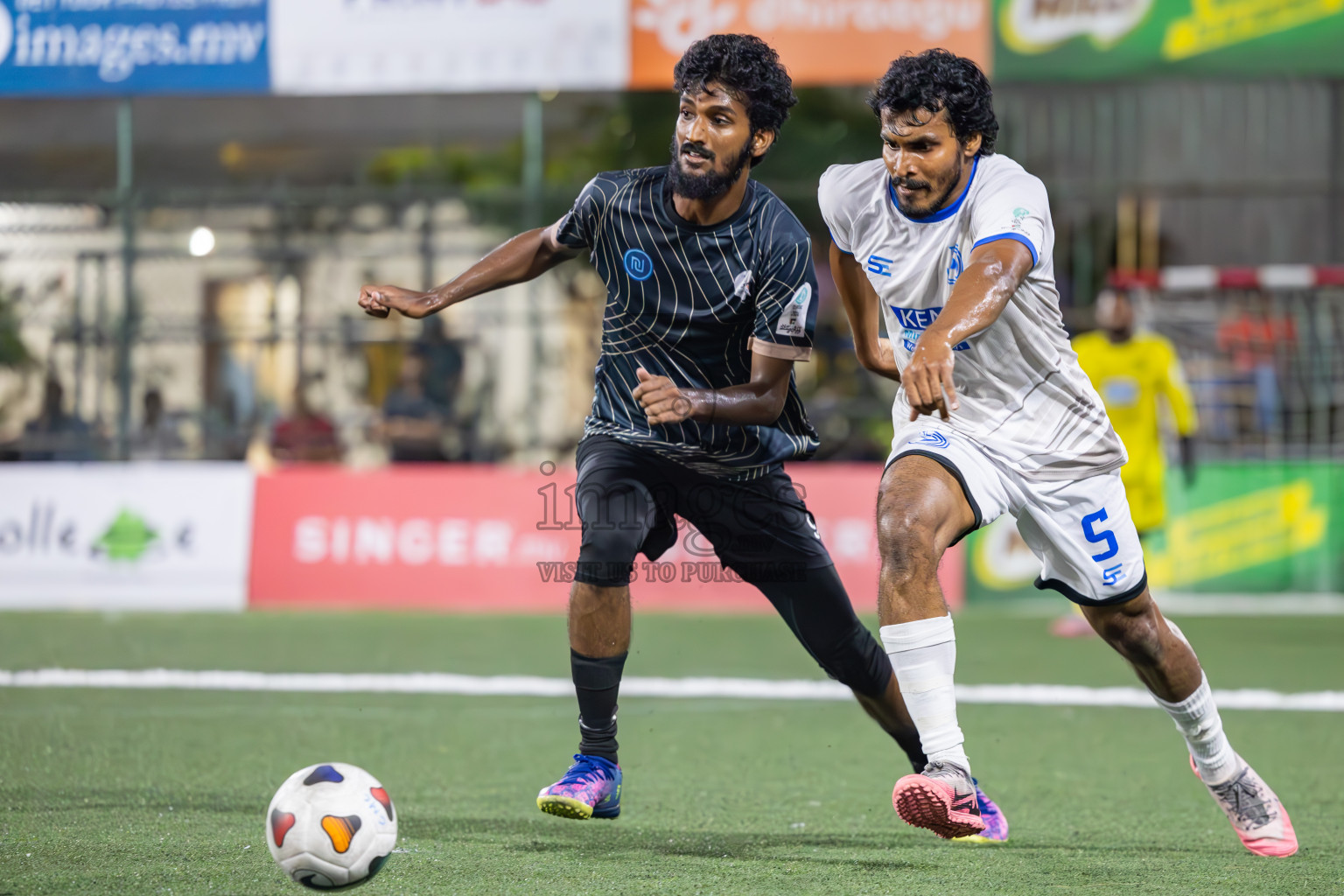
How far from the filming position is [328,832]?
138 inches

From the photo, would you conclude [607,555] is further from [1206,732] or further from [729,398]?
[1206,732]

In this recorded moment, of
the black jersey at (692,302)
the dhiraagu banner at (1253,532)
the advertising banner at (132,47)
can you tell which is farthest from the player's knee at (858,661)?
the advertising banner at (132,47)

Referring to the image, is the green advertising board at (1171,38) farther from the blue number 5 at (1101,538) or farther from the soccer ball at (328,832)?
the soccer ball at (328,832)

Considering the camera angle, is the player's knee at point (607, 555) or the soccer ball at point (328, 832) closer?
the soccer ball at point (328, 832)

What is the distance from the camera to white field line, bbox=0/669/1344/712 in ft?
23.9

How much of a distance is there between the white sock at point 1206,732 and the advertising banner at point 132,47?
406 inches

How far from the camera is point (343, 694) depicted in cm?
722

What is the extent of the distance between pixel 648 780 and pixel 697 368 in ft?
5.51

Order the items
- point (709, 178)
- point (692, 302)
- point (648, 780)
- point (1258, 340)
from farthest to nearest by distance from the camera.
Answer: point (1258, 340) < point (648, 780) < point (692, 302) < point (709, 178)

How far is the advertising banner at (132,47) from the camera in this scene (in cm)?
1266

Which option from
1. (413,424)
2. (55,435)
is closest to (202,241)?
(55,435)

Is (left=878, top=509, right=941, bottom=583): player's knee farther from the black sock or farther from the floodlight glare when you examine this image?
the floodlight glare

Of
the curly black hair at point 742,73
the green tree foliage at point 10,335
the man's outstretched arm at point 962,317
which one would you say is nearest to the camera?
the man's outstretched arm at point 962,317

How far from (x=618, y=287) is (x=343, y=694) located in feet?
11.2
